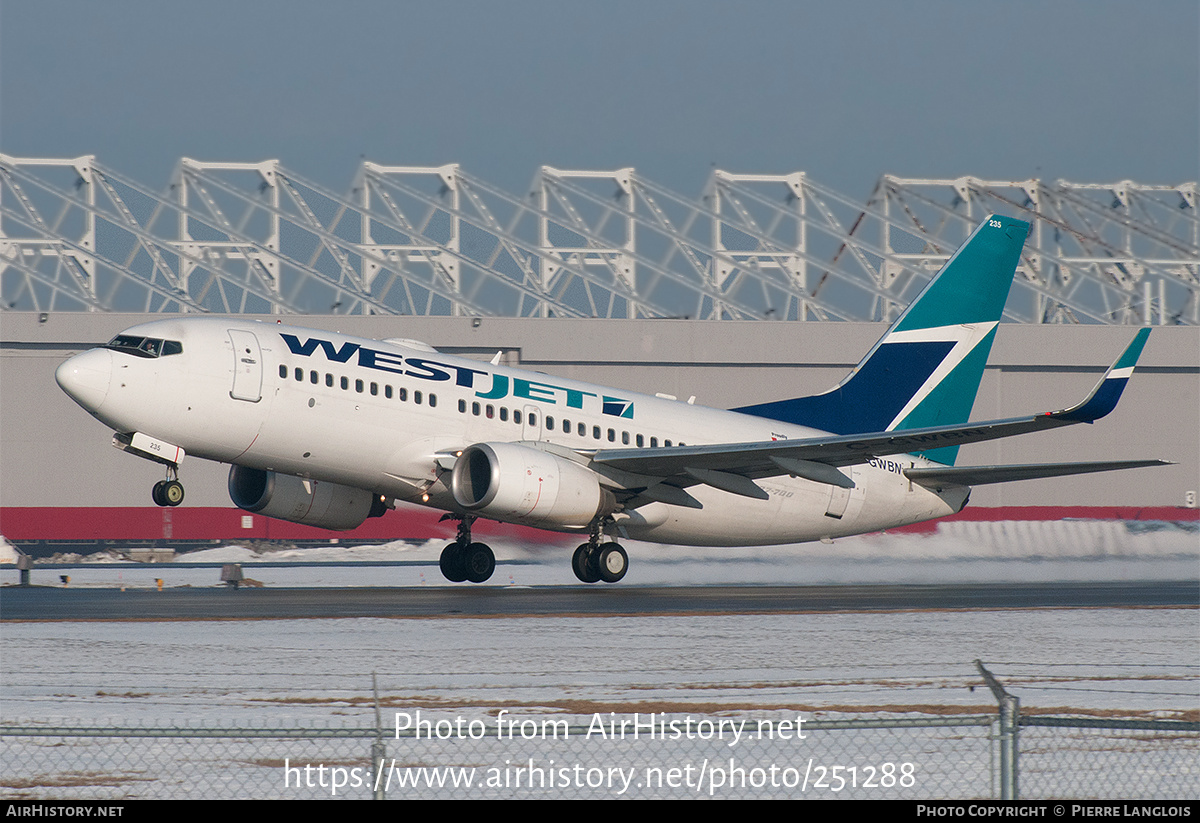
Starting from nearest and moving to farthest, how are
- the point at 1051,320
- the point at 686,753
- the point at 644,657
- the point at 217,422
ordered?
1. the point at 686,753
2. the point at 644,657
3. the point at 217,422
4. the point at 1051,320

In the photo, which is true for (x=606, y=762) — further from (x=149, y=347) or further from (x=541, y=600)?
(x=149, y=347)

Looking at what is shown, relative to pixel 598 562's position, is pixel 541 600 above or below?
below

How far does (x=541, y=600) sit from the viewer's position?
2681cm

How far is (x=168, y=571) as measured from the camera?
3978 cm

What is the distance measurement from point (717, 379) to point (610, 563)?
35.1 metres

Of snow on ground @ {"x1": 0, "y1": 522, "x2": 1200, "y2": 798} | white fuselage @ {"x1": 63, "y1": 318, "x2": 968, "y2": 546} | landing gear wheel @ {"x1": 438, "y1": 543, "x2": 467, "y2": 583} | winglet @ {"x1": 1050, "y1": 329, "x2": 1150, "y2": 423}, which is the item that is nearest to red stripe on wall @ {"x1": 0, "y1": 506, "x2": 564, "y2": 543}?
landing gear wheel @ {"x1": 438, "y1": 543, "x2": 467, "y2": 583}

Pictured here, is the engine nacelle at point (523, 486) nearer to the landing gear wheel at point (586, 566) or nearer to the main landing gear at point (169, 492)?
the landing gear wheel at point (586, 566)

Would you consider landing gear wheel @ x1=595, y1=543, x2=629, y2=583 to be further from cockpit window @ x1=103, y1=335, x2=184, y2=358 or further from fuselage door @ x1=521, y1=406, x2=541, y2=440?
cockpit window @ x1=103, y1=335, x2=184, y2=358

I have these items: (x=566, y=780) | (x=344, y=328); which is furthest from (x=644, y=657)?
(x=344, y=328)

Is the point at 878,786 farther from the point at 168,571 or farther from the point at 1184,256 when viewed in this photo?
the point at 1184,256

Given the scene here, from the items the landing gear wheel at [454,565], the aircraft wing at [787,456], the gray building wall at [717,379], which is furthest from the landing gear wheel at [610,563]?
the gray building wall at [717,379]

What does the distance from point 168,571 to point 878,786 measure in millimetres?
33599

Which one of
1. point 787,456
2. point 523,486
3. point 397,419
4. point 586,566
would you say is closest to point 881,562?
point 787,456

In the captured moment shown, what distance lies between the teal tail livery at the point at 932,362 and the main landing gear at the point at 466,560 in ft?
32.1
